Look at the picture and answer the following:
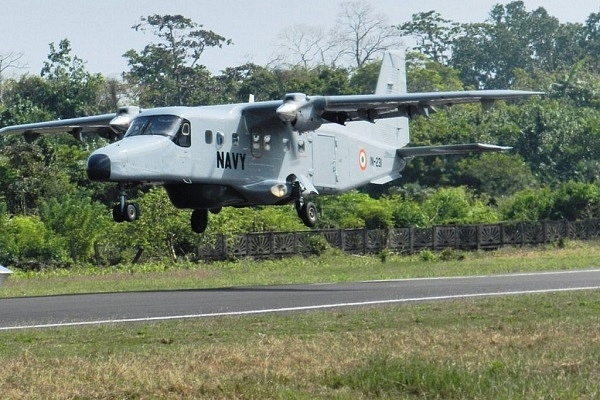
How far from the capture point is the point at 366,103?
121 ft

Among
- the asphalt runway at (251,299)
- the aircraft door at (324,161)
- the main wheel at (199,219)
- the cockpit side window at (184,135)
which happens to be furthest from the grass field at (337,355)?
the main wheel at (199,219)

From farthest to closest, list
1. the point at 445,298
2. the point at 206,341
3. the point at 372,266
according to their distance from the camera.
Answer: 1. the point at 372,266
2. the point at 445,298
3. the point at 206,341

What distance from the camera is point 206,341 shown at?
62.2 feet

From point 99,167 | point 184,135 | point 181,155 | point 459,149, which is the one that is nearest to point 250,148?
point 184,135

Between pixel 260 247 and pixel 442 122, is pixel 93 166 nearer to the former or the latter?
pixel 260 247

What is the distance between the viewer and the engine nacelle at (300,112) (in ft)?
119

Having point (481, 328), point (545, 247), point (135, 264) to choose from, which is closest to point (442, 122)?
point (545, 247)

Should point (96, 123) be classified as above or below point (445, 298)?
above

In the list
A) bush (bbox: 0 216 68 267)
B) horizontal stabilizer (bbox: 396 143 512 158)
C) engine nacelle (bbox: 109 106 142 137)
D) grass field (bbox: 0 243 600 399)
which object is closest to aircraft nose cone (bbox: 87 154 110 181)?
engine nacelle (bbox: 109 106 142 137)

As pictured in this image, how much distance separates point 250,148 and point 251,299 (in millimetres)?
8656

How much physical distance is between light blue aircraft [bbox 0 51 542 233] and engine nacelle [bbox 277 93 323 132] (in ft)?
0.09

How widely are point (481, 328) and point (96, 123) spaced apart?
930 inches

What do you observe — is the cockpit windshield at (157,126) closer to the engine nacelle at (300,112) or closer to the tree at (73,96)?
the engine nacelle at (300,112)

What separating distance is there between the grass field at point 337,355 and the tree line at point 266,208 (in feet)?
51.9
